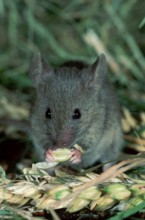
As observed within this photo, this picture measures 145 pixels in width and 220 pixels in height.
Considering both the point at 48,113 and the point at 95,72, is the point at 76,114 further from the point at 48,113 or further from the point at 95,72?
the point at 95,72

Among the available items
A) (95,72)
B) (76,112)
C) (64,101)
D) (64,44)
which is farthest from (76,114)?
(64,44)

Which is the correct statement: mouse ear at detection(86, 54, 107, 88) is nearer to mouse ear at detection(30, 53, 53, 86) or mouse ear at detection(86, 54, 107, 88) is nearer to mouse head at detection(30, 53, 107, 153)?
mouse head at detection(30, 53, 107, 153)

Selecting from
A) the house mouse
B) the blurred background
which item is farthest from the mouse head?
the blurred background

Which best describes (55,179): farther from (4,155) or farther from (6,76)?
(6,76)

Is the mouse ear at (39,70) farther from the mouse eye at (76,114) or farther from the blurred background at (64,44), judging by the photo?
the blurred background at (64,44)

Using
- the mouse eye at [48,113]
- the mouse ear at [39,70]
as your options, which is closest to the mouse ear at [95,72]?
the mouse ear at [39,70]

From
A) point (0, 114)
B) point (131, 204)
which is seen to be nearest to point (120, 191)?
point (131, 204)

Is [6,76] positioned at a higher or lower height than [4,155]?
higher

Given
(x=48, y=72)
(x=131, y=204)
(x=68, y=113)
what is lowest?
(x=131, y=204)
